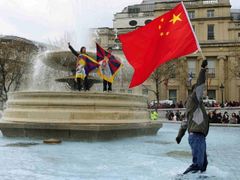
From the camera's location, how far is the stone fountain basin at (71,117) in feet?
33.7

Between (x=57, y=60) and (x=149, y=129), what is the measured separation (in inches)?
194

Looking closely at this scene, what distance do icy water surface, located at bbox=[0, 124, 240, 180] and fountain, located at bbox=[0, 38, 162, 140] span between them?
18.9 inches

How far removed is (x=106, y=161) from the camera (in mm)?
7086

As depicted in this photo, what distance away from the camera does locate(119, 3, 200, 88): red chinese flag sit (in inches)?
263

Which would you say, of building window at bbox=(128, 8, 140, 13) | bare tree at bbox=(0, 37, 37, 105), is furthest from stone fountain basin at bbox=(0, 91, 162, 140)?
building window at bbox=(128, 8, 140, 13)

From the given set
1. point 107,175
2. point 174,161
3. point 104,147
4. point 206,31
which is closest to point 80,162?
point 107,175

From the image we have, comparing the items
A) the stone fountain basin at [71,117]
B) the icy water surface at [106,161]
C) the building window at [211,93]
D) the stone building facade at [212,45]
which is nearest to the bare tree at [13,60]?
A: the stone building facade at [212,45]

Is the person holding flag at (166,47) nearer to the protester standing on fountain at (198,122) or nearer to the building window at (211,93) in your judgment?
the protester standing on fountain at (198,122)

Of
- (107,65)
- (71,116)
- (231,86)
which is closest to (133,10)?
(231,86)

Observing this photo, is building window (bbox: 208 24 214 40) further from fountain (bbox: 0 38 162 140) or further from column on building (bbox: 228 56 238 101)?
fountain (bbox: 0 38 162 140)

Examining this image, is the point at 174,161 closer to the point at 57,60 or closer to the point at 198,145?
the point at 198,145

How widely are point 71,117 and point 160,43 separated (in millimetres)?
4400

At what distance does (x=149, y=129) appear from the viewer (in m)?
12.5

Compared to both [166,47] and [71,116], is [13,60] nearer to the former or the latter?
[71,116]
